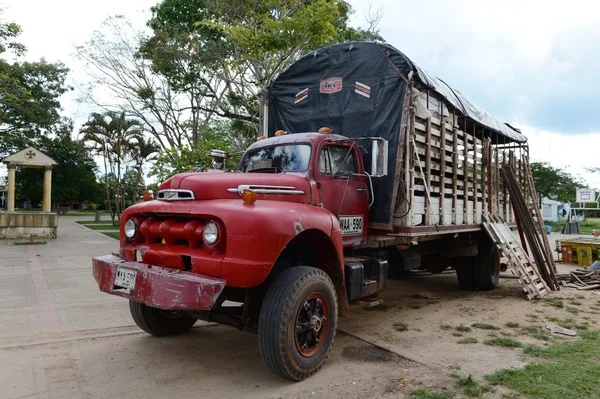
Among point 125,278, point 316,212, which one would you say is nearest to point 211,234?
point 125,278

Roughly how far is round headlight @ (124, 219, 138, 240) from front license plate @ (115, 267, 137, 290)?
58 centimetres

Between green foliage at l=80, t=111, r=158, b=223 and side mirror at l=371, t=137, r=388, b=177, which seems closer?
side mirror at l=371, t=137, r=388, b=177

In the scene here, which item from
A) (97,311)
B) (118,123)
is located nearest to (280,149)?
(97,311)

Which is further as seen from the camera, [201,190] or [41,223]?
[41,223]

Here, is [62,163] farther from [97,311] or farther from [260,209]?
[260,209]

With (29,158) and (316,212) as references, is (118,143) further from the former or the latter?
(316,212)

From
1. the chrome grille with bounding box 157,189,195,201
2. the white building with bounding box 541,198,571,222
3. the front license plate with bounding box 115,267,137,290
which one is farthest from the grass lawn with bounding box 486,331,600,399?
the white building with bounding box 541,198,571,222

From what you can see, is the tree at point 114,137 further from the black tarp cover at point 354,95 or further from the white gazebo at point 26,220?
the black tarp cover at point 354,95

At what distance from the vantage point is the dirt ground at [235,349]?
3.86m

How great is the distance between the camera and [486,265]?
8.35 metres

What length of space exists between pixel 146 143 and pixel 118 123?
2082 mm

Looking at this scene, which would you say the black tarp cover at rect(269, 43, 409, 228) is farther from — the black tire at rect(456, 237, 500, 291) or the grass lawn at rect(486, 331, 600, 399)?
the black tire at rect(456, 237, 500, 291)

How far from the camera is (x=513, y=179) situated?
28.9ft

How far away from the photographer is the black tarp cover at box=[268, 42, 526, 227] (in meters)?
5.76
